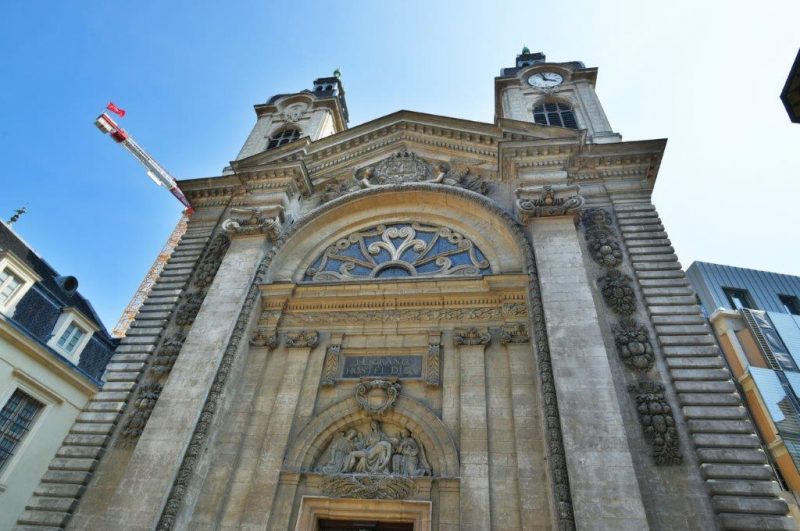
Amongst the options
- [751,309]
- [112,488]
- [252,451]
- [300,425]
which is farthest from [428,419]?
[751,309]

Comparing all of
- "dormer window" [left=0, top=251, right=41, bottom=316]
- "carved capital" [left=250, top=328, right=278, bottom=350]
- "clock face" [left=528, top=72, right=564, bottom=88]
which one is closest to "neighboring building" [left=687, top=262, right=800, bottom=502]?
"clock face" [left=528, top=72, right=564, bottom=88]

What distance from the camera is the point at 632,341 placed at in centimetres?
1127

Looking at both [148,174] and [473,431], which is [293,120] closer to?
[473,431]

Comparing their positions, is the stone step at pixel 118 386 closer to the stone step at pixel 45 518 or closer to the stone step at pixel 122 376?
the stone step at pixel 122 376

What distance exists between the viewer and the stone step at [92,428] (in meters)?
12.3

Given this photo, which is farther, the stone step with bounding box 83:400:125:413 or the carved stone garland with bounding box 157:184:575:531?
the stone step with bounding box 83:400:125:413

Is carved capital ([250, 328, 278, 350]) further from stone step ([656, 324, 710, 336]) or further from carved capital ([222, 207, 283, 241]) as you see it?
stone step ([656, 324, 710, 336])

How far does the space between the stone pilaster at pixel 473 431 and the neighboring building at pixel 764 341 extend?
1848cm

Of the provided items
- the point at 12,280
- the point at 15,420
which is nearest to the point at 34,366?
the point at 15,420

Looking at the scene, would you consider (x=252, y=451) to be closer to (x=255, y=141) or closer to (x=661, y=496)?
(x=661, y=496)

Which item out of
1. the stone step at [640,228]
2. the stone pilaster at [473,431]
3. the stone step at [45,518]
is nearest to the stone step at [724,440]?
the stone pilaster at [473,431]

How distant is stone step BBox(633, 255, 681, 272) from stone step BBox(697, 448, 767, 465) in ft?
16.3

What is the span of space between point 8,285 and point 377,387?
11.9 meters

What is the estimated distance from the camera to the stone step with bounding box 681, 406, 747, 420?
969 cm
